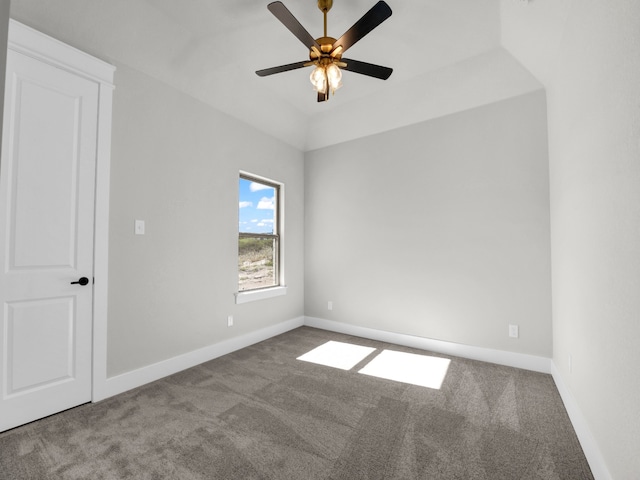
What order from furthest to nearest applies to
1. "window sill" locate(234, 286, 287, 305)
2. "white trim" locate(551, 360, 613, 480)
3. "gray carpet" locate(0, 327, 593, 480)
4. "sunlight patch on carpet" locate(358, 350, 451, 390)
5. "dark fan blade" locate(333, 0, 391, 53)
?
"window sill" locate(234, 286, 287, 305) → "sunlight patch on carpet" locate(358, 350, 451, 390) → "dark fan blade" locate(333, 0, 391, 53) → "gray carpet" locate(0, 327, 593, 480) → "white trim" locate(551, 360, 613, 480)

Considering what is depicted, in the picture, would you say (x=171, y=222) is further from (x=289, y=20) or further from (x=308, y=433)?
(x=308, y=433)

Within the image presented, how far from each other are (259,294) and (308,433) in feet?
6.69

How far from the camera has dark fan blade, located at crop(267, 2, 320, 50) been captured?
6.11ft

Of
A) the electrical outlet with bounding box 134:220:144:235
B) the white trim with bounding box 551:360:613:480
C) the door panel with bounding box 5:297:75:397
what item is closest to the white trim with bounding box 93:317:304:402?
the door panel with bounding box 5:297:75:397

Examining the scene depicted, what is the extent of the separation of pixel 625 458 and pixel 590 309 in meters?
0.73

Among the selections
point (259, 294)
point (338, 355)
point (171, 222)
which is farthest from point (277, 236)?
point (338, 355)

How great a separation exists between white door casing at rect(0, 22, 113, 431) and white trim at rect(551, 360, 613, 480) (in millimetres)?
3188

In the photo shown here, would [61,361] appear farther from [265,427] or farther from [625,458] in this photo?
[625,458]

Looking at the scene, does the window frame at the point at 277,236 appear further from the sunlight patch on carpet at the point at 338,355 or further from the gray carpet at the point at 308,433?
the gray carpet at the point at 308,433

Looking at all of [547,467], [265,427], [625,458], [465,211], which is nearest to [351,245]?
[465,211]

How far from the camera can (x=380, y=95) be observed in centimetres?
366

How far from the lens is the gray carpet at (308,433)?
1685 mm

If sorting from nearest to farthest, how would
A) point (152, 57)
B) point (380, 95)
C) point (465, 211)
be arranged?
point (152, 57) → point (465, 211) → point (380, 95)

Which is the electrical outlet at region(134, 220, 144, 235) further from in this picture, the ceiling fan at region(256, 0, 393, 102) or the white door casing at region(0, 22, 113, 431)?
the ceiling fan at region(256, 0, 393, 102)
